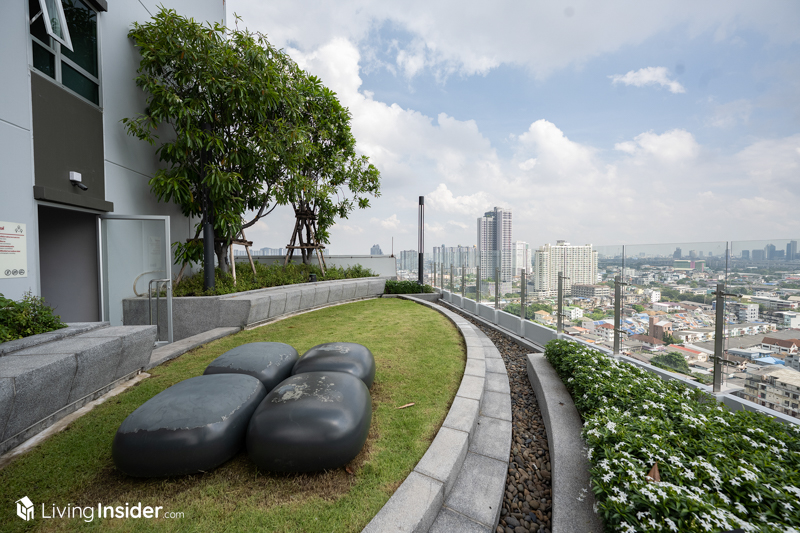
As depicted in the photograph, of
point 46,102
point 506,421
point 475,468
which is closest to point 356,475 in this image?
point 475,468

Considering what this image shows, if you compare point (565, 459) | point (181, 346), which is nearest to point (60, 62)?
point (181, 346)

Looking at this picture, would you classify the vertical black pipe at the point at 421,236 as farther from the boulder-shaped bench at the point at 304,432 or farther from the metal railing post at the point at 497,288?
the boulder-shaped bench at the point at 304,432

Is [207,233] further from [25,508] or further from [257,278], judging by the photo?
[25,508]

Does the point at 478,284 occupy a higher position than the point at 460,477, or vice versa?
the point at 478,284

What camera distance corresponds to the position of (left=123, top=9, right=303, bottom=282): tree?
769 centimetres

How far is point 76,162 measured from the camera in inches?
237

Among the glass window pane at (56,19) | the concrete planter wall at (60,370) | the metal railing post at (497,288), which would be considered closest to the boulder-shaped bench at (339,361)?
the concrete planter wall at (60,370)

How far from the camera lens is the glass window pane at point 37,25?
515cm

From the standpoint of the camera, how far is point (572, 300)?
659cm

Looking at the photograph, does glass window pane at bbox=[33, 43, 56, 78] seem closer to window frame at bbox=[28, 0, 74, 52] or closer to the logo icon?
window frame at bbox=[28, 0, 74, 52]

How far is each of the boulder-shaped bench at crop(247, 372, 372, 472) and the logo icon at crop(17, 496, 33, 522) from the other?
1.41m

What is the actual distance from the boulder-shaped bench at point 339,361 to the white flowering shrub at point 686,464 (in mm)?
2352

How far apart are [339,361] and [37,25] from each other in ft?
25.7

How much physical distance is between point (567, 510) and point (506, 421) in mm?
1433
